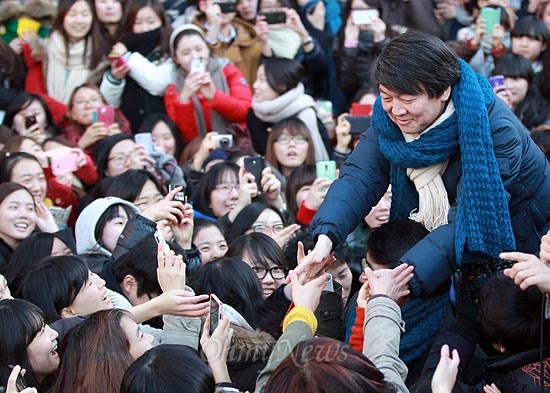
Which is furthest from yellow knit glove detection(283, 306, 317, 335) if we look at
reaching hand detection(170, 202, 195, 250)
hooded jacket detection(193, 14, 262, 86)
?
hooded jacket detection(193, 14, 262, 86)

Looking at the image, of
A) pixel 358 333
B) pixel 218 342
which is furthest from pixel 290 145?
pixel 218 342

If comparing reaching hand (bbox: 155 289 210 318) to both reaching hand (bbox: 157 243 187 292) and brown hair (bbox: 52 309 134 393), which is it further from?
brown hair (bbox: 52 309 134 393)

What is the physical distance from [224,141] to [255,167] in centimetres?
71

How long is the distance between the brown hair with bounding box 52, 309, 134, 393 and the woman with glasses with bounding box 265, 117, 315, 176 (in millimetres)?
Answer: 2951

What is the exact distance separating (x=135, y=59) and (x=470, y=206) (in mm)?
3547

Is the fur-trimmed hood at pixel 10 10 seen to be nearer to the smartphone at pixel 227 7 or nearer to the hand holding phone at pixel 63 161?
the smartphone at pixel 227 7

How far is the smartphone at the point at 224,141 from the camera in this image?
5.66 metres

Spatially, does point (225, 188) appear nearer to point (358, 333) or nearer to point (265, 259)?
point (265, 259)

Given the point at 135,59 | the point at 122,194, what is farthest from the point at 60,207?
the point at 135,59

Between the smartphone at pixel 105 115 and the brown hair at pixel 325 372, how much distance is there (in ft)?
12.6

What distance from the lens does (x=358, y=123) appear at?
5.44 m

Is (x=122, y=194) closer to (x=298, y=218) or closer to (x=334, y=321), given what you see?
(x=298, y=218)

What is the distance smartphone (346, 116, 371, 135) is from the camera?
214 inches

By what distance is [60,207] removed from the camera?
5.25 m
